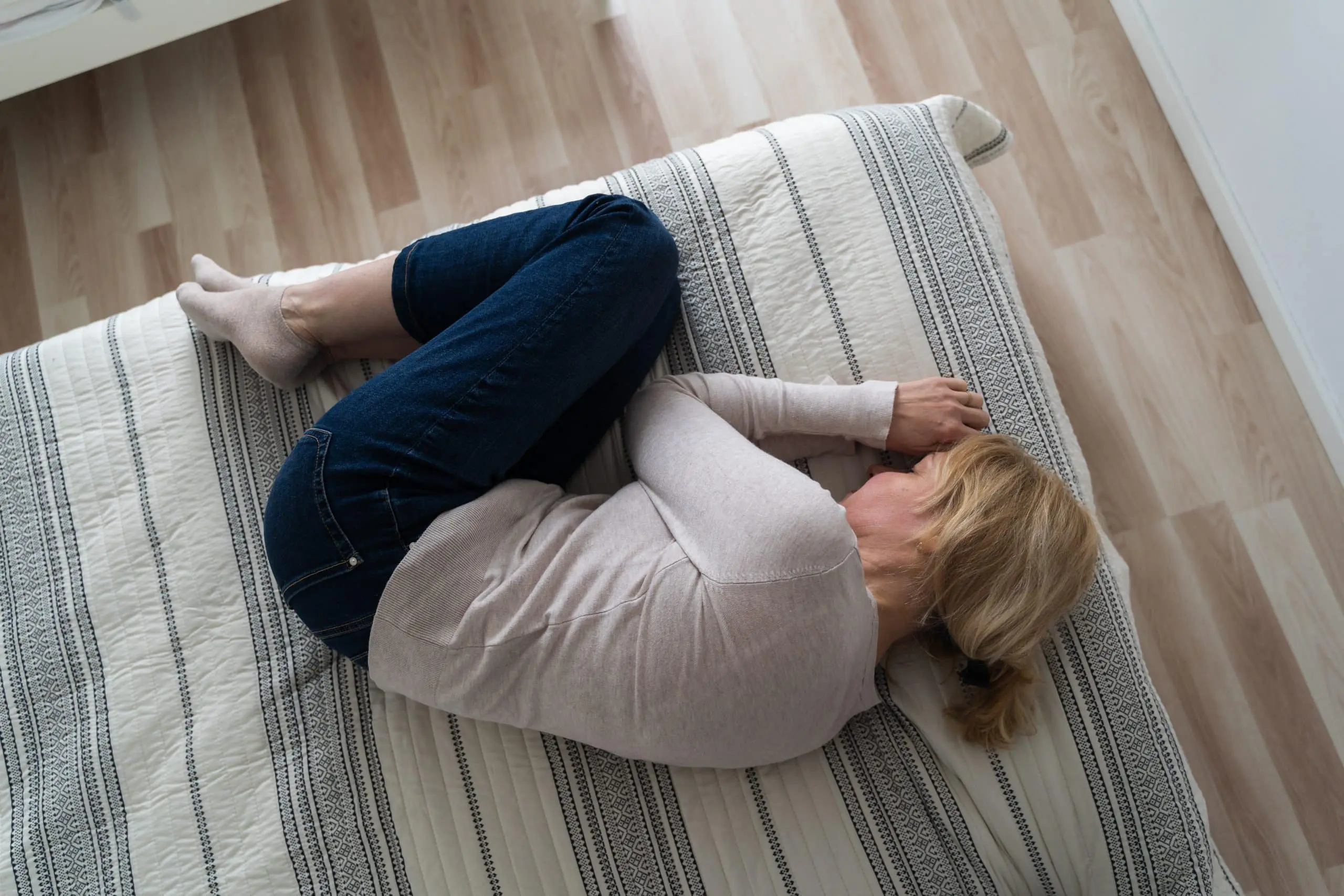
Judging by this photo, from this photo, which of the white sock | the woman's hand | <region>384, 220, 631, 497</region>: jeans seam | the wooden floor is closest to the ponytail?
the woman's hand

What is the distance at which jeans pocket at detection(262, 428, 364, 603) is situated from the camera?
3.07 feet

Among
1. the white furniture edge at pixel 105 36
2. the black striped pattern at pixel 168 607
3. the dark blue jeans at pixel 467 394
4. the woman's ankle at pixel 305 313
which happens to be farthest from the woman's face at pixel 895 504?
the white furniture edge at pixel 105 36

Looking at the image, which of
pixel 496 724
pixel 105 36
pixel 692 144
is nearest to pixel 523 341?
pixel 496 724

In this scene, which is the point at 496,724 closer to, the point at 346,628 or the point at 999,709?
the point at 346,628

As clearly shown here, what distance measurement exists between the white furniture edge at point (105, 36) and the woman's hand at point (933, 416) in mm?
1241

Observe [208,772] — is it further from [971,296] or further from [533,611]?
[971,296]

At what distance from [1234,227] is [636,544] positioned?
1218 millimetres

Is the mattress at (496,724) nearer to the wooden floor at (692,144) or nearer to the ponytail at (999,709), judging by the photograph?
the ponytail at (999,709)

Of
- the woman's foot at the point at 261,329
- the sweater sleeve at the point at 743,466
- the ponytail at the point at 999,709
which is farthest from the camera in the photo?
the woman's foot at the point at 261,329

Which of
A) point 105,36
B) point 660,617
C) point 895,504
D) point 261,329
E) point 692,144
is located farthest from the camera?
point 692,144

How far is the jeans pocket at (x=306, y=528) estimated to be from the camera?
3.07 ft

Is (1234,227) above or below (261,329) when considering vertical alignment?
below

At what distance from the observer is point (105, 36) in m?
1.44

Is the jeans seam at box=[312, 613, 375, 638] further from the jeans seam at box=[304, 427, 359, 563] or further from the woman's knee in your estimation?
the woman's knee
